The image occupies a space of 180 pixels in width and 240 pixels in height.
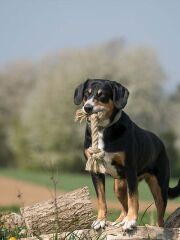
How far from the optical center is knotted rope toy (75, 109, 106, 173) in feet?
22.9

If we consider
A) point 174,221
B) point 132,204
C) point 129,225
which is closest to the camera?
point 129,225

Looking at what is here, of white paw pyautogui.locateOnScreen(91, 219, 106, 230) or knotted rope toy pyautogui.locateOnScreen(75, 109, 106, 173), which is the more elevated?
knotted rope toy pyautogui.locateOnScreen(75, 109, 106, 173)

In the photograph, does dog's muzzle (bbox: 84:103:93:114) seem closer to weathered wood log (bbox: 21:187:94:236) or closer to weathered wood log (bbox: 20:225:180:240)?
weathered wood log (bbox: 20:225:180:240)

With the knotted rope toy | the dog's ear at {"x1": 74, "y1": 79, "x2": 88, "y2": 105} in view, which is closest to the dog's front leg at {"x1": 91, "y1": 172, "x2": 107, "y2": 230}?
the knotted rope toy

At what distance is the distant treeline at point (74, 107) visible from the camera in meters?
51.3

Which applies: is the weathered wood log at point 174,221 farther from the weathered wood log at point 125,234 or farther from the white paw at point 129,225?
the white paw at point 129,225

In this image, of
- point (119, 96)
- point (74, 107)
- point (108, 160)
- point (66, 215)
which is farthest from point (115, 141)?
point (74, 107)

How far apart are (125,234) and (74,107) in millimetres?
44386

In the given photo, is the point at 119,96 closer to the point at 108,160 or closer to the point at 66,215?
the point at 108,160

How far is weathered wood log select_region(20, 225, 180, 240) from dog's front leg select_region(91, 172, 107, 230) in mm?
83

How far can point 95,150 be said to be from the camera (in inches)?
279

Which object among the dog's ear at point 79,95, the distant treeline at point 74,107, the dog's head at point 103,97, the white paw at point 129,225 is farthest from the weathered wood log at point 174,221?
the distant treeline at point 74,107

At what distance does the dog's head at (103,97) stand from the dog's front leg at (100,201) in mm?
690

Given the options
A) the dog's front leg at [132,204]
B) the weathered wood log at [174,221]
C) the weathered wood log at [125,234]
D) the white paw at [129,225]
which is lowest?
the weathered wood log at [174,221]
